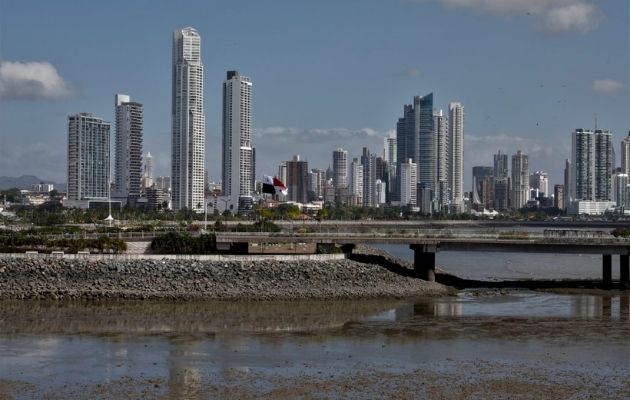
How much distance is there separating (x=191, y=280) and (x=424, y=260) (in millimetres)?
16640

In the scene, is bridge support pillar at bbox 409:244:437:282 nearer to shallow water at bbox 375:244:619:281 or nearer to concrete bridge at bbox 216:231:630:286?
concrete bridge at bbox 216:231:630:286

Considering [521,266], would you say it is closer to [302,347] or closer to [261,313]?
[261,313]

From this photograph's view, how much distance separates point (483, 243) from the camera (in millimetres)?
64125

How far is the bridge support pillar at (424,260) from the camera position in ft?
201

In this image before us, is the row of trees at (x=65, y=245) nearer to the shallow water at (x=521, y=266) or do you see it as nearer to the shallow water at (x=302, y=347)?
the shallow water at (x=302, y=347)

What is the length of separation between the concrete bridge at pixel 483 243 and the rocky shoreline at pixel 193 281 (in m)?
4.72

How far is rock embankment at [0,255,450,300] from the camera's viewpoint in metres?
51.4

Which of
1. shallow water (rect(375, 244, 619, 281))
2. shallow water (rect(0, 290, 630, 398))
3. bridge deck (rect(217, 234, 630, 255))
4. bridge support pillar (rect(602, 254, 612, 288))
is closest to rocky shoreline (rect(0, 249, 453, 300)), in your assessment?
shallow water (rect(0, 290, 630, 398))

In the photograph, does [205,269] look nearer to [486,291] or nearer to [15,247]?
[15,247]

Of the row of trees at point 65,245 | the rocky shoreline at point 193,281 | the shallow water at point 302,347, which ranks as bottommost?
the shallow water at point 302,347

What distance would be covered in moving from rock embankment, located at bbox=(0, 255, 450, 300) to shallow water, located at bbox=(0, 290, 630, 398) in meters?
1.85

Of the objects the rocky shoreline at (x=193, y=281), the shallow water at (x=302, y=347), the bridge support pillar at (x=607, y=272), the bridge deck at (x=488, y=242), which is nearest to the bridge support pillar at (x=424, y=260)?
the bridge deck at (x=488, y=242)

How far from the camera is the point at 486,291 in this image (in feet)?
195

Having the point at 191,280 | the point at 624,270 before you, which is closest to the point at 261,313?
the point at 191,280
